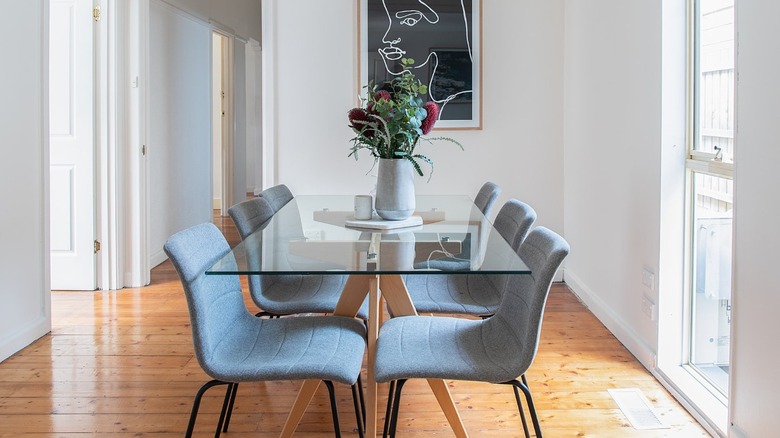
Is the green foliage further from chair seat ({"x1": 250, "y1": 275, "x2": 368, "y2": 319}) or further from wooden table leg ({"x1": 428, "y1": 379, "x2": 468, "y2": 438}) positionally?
wooden table leg ({"x1": 428, "y1": 379, "x2": 468, "y2": 438})

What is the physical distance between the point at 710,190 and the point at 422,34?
8.85 feet

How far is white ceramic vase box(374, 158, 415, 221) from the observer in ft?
10.0

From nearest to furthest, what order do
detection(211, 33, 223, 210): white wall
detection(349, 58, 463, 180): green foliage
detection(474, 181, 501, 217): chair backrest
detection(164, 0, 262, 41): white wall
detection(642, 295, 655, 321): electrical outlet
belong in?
detection(349, 58, 463, 180): green foliage < detection(642, 295, 655, 321): electrical outlet < detection(474, 181, 501, 217): chair backrest < detection(164, 0, 262, 41): white wall < detection(211, 33, 223, 210): white wall

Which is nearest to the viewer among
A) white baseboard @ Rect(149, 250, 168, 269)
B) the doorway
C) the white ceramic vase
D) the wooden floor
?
the wooden floor

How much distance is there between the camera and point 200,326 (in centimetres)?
212

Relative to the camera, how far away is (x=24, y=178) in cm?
391

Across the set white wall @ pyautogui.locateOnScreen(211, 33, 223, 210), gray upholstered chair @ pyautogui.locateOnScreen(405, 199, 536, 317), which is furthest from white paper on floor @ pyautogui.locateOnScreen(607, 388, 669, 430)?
white wall @ pyautogui.locateOnScreen(211, 33, 223, 210)

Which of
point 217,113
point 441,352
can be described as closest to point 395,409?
point 441,352

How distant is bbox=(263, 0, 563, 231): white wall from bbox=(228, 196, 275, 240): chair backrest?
6.45 ft

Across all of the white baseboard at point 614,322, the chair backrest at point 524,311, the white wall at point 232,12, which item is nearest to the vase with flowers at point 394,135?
the chair backrest at point 524,311

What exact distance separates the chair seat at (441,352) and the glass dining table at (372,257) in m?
0.10

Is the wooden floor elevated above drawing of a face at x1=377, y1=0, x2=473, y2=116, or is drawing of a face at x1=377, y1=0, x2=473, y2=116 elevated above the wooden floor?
drawing of a face at x1=377, y1=0, x2=473, y2=116

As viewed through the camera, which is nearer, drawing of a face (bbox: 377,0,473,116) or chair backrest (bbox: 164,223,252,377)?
chair backrest (bbox: 164,223,252,377)

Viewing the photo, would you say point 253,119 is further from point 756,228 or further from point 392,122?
point 756,228
